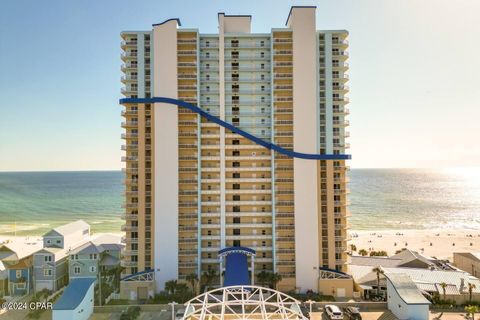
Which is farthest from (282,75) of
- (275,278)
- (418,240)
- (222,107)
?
(418,240)

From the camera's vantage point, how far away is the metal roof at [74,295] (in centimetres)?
3694

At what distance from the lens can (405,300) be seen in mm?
35781

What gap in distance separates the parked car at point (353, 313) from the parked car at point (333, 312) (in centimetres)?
119

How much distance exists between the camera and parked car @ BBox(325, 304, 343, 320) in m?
36.6

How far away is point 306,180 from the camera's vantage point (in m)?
50.4

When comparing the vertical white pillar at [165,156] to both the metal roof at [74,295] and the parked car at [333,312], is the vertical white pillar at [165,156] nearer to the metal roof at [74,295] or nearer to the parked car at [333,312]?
the metal roof at [74,295]

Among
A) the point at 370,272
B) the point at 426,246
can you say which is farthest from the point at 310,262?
the point at 426,246

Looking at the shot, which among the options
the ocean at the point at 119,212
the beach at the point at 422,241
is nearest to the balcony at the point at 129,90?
the beach at the point at 422,241

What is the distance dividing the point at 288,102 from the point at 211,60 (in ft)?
48.1

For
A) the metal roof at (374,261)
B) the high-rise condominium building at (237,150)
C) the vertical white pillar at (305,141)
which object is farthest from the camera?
the metal roof at (374,261)

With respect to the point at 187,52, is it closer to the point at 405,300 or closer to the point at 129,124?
the point at 129,124

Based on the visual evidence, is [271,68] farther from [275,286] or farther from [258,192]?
[275,286]

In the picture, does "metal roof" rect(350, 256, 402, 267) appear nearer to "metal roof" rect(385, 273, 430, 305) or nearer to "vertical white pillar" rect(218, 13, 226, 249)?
"metal roof" rect(385, 273, 430, 305)

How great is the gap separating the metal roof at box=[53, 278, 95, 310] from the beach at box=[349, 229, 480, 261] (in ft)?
223
